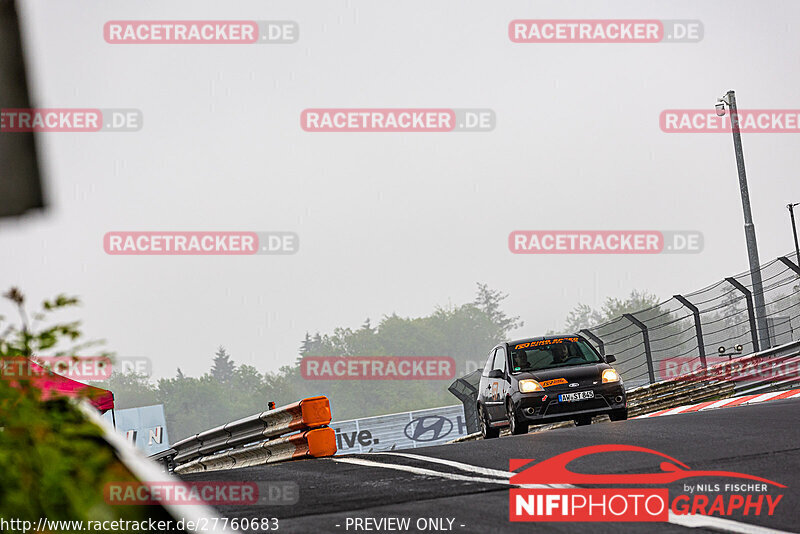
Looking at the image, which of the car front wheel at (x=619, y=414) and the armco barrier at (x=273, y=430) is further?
the car front wheel at (x=619, y=414)

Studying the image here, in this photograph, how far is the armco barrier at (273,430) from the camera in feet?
35.8

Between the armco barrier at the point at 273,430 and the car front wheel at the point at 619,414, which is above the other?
the armco barrier at the point at 273,430

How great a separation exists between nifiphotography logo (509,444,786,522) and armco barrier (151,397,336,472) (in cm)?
460

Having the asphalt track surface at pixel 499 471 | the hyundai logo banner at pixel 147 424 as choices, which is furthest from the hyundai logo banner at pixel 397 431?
the asphalt track surface at pixel 499 471

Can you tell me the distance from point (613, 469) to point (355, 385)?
124 m

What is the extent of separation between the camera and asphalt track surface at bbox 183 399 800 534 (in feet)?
16.7

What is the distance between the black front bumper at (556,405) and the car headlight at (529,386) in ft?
0.19

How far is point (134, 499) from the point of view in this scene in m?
2.01

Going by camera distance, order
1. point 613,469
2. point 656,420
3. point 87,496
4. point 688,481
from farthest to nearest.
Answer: point 656,420, point 613,469, point 688,481, point 87,496

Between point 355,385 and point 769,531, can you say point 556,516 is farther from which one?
point 355,385

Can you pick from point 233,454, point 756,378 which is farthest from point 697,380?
point 233,454

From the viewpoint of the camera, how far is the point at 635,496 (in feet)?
18.4
